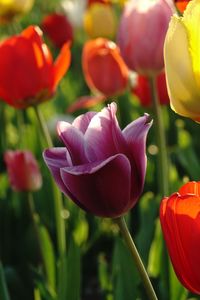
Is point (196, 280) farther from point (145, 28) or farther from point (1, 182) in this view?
point (1, 182)

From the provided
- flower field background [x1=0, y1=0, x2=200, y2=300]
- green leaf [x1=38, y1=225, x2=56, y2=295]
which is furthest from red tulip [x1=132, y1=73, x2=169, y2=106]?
green leaf [x1=38, y1=225, x2=56, y2=295]

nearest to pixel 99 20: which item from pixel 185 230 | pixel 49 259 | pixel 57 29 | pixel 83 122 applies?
pixel 57 29

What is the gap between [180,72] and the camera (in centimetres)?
69

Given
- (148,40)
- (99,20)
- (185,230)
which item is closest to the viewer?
(185,230)

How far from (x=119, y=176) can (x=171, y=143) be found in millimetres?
1363

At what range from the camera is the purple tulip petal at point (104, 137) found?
67 centimetres

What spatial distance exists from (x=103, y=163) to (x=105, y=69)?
101cm

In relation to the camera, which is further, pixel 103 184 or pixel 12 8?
pixel 12 8

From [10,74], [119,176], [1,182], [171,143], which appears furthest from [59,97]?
[119,176]

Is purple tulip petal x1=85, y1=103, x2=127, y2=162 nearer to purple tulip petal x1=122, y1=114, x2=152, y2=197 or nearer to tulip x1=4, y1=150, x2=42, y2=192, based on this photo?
purple tulip petal x1=122, y1=114, x2=152, y2=197

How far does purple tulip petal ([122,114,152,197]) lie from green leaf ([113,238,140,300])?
1.22 ft

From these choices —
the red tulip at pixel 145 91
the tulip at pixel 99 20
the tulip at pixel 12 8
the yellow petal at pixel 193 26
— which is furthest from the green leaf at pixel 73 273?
the tulip at pixel 99 20

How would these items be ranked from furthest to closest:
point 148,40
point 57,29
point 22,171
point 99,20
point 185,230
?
point 57,29 → point 99,20 → point 22,171 → point 148,40 → point 185,230

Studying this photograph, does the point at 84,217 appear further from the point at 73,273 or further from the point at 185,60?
the point at 185,60
